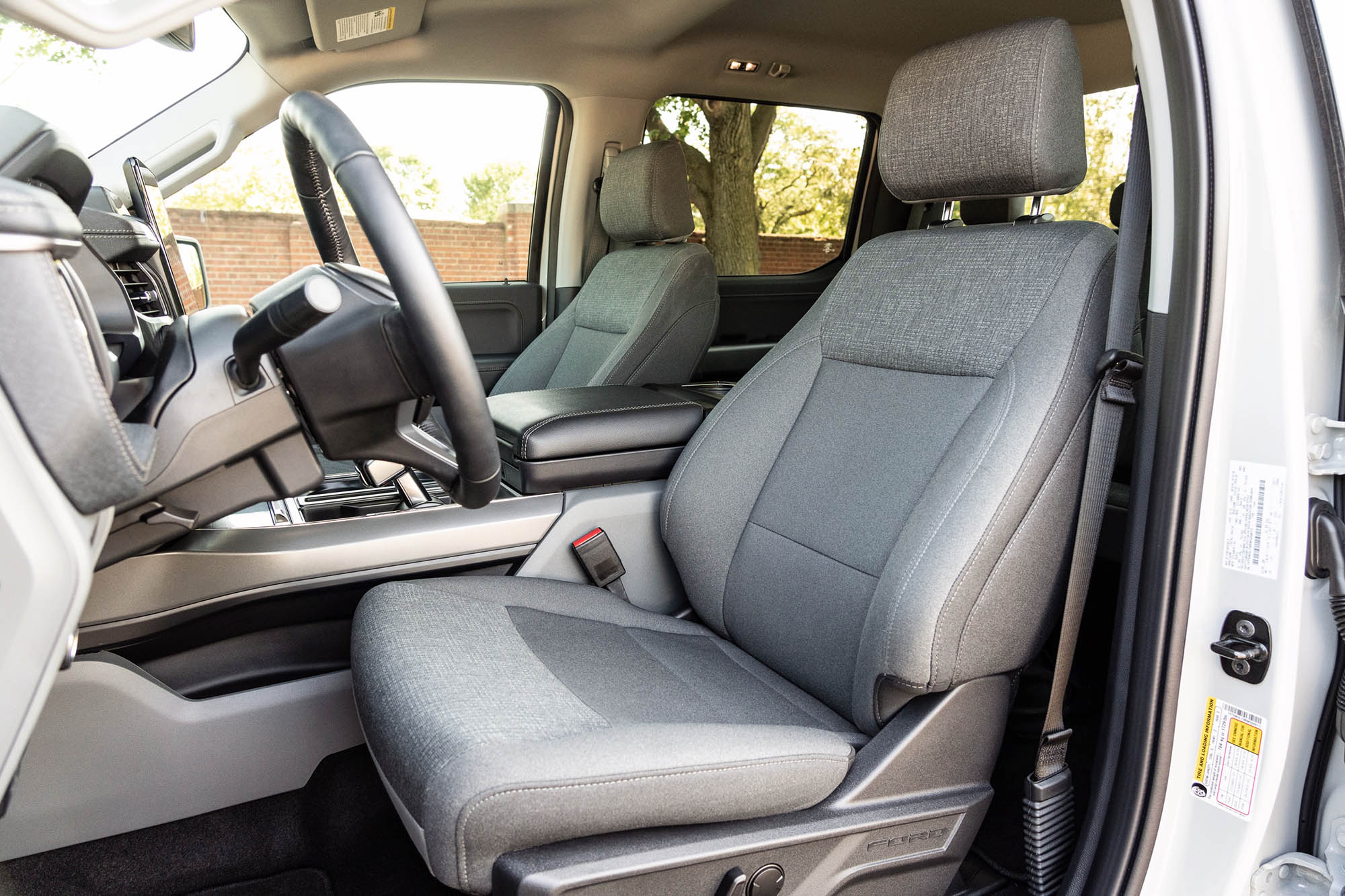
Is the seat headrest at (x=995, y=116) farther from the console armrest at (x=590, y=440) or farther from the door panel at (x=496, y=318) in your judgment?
the door panel at (x=496, y=318)

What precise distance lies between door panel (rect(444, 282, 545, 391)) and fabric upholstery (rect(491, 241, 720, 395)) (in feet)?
0.88

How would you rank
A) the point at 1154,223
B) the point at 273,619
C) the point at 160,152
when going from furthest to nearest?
1. the point at 160,152
2. the point at 273,619
3. the point at 1154,223

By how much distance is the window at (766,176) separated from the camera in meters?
3.42

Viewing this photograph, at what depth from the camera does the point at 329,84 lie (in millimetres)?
2641

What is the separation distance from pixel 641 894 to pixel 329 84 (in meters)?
2.36

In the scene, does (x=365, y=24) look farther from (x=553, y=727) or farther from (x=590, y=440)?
(x=553, y=727)

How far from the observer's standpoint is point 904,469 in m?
1.30

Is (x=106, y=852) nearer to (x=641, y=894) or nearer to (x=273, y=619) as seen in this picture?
(x=273, y=619)

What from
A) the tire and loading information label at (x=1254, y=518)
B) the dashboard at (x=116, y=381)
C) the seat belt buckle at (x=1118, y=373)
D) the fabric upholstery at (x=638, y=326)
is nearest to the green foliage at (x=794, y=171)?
the fabric upholstery at (x=638, y=326)

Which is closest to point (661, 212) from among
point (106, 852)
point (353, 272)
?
point (353, 272)

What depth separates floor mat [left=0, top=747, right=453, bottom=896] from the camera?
1438mm

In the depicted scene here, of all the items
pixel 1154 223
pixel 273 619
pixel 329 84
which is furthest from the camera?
pixel 329 84

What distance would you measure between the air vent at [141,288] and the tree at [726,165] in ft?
6.90

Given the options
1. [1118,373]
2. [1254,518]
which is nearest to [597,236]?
[1118,373]
